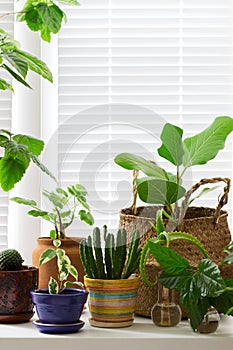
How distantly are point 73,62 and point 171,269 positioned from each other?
792 millimetres

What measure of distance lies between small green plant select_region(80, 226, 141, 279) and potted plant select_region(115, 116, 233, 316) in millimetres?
52

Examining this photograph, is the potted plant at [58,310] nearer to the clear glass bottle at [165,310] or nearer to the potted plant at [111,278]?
the potted plant at [111,278]

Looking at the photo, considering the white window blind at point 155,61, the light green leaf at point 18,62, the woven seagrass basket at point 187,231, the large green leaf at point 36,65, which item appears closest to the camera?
the light green leaf at point 18,62

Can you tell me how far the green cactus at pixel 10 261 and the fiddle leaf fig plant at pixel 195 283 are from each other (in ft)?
1.17

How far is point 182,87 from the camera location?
2.19m

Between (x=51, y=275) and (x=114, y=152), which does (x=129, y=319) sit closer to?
(x=51, y=275)

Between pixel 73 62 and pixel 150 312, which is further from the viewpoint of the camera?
pixel 73 62

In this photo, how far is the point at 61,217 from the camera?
6.45 ft

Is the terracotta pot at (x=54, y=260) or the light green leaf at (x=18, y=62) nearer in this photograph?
the light green leaf at (x=18, y=62)

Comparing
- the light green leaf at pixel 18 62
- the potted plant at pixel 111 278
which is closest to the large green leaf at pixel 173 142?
the potted plant at pixel 111 278

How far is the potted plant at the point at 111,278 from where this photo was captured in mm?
1750

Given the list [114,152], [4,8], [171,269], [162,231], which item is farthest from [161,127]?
[4,8]

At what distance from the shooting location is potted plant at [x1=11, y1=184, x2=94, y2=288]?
1923 millimetres

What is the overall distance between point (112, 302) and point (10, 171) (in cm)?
40
